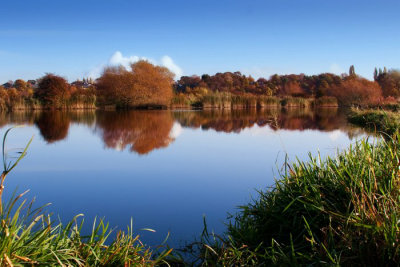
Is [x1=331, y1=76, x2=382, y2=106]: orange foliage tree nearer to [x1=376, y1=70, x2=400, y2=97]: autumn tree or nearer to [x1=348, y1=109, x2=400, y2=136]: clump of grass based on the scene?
[x1=376, y1=70, x2=400, y2=97]: autumn tree

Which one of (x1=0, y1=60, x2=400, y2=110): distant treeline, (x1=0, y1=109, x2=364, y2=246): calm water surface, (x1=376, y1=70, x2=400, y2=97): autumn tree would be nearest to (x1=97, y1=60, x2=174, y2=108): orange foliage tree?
(x1=0, y1=60, x2=400, y2=110): distant treeline

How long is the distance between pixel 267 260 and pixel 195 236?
585 millimetres

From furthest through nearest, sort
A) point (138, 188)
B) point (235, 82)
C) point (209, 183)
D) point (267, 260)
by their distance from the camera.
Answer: point (235, 82), point (209, 183), point (138, 188), point (267, 260)

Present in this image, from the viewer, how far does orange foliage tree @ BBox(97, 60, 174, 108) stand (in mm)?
21109

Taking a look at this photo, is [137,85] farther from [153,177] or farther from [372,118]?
[153,177]

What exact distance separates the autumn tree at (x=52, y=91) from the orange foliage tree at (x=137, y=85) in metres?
2.72

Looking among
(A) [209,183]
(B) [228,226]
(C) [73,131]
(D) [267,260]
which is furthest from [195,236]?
(C) [73,131]

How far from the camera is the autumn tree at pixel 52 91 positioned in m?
20.1

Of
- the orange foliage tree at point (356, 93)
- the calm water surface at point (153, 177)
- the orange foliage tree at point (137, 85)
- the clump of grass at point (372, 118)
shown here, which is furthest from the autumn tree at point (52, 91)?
the orange foliage tree at point (356, 93)

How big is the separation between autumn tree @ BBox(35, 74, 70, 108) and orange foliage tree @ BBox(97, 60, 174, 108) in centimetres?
272

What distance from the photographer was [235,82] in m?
48.5

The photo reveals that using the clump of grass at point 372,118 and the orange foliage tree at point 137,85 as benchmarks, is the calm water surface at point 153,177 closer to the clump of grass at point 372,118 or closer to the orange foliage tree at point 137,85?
the clump of grass at point 372,118

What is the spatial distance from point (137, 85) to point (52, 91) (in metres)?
4.93

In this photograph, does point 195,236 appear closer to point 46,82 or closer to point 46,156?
point 46,156
